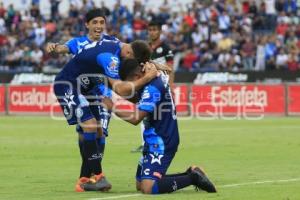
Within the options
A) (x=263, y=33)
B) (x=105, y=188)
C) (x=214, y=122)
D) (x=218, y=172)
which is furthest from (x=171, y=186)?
(x=263, y=33)

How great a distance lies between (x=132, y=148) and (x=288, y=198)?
339 inches

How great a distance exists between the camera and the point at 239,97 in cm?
3077

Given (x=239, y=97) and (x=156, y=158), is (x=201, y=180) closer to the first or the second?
(x=156, y=158)

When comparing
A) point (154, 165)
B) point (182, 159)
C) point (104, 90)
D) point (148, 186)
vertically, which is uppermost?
point (104, 90)

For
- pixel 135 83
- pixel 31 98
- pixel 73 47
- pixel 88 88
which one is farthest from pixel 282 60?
pixel 135 83

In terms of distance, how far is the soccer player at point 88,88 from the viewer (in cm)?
1184

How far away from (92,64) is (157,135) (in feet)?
4.53

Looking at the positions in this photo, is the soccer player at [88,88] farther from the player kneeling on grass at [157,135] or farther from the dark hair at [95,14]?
the dark hair at [95,14]

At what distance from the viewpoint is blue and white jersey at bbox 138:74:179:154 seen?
37.2ft

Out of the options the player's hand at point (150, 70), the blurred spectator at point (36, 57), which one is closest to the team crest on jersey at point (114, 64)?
the player's hand at point (150, 70)

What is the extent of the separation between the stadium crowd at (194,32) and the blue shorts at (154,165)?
23.5m

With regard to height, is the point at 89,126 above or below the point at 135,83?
below

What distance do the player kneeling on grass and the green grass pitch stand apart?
185mm

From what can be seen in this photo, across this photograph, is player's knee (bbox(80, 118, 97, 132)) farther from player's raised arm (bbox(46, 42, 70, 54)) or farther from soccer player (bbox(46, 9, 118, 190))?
player's raised arm (bbox(46, 42, 70, 54))
